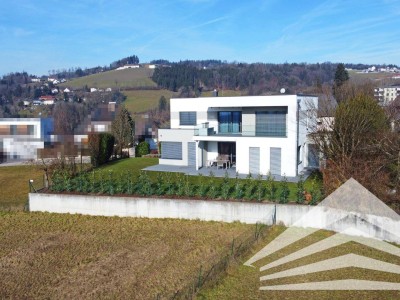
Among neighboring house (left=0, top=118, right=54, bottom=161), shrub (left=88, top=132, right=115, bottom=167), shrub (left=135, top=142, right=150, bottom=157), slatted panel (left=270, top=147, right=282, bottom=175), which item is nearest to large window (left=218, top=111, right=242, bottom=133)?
slatted panel (left=270, top=147, right=282, bottom=175)

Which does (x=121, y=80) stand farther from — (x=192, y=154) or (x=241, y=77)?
(x=192, y=154)

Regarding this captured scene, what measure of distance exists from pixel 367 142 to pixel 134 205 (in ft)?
37.9

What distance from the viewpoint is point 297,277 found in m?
11.1

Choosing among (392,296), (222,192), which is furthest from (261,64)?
(392,296)

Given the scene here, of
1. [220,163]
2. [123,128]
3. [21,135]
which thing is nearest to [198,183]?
[220,163]

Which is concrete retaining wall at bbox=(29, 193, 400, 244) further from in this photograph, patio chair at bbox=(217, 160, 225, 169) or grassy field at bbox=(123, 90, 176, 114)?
grassy field at bbox=(123, 90, 176, 114)

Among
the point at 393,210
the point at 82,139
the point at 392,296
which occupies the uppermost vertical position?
the point at 82,139

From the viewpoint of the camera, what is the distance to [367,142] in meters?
18.4

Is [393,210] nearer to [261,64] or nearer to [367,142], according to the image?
[367,142]

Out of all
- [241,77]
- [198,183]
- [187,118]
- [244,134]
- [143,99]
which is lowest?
[198,183]

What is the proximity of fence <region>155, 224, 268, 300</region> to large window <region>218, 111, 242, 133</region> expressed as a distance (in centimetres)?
1095

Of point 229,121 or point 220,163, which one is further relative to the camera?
point 229,121

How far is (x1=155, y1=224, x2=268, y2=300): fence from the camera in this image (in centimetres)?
995

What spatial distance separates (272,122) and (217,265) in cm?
1383
